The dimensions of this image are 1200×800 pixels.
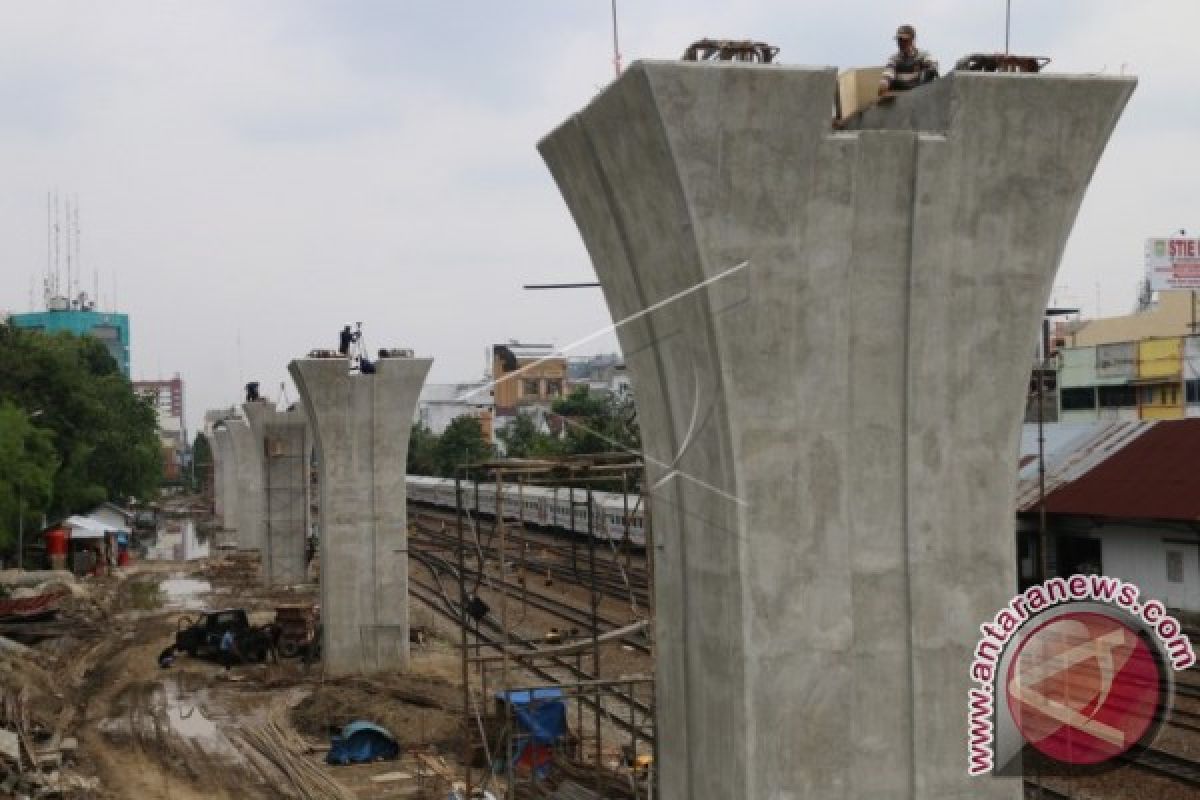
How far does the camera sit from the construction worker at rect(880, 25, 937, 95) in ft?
32.2

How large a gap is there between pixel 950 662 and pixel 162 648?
27485 millimetres

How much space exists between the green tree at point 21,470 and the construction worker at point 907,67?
38879 millimetres

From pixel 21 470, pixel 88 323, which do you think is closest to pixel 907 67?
pixel 21 470

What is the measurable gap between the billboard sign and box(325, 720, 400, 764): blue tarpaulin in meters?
42.0

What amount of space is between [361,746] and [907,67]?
14761 millimetres

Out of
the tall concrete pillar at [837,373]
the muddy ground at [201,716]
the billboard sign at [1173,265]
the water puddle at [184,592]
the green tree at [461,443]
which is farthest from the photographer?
the green tree at [461,443]

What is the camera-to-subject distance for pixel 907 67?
9.88m

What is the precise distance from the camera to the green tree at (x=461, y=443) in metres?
75.6

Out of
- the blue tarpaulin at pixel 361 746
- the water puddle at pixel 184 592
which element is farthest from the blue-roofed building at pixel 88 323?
the blue tarpaulin at pixel 361 746

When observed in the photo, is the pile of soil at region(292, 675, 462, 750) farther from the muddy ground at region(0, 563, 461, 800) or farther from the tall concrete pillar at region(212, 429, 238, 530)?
the tall concrete pillar at region(212, 429, 238, 530)

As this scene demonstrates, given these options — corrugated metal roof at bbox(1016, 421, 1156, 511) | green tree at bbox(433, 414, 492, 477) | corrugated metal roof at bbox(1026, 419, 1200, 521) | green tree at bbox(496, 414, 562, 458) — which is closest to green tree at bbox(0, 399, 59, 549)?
green tree at bbox(496, 414, 562, 458)

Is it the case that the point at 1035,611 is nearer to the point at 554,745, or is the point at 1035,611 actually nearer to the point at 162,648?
the point at 554,745

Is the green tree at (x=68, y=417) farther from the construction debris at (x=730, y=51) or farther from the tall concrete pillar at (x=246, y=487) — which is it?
the construction debris at (x=730, y=51)

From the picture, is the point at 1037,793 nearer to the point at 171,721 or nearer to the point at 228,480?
the point at 171,721
